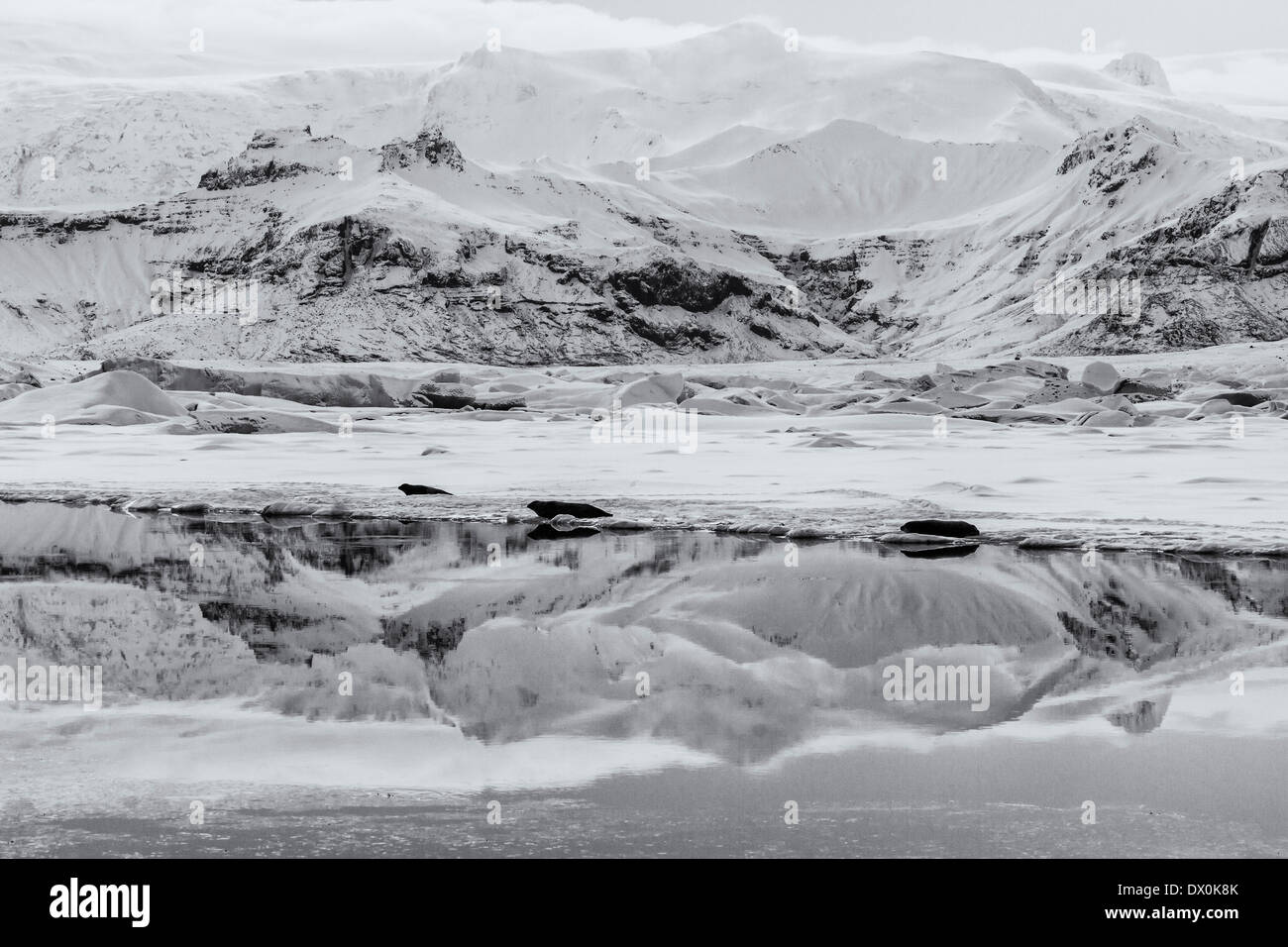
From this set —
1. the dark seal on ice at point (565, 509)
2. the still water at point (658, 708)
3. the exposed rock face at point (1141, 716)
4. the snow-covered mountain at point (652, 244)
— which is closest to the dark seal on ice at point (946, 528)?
the still water at point (658, 708)

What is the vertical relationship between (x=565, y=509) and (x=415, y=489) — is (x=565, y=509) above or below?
below

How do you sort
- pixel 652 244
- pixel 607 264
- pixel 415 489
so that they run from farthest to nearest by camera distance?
pixel 652 244 < pixel 607 264 < pixel 415 489

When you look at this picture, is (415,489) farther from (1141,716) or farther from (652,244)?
(652,244)

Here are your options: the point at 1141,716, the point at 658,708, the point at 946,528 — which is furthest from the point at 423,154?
the point at 1141,716

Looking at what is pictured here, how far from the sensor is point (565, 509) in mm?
9461

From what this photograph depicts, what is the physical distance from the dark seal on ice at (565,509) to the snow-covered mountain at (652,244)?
55.5 meters

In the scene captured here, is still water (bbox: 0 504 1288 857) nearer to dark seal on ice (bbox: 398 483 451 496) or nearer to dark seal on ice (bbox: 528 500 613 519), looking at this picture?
dark seal on ice (bbox: 528 500 613 519)

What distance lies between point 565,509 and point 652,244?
98172 millimetres

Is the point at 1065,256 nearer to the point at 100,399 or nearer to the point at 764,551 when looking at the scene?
the point at 100,399

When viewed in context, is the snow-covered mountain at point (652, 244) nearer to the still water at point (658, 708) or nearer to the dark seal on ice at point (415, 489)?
the dark seal on ice at point (415, 489)

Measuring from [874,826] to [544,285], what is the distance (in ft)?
304

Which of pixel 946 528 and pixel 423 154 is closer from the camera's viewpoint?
pixel 946 528

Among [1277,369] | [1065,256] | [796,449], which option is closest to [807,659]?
[796,449]

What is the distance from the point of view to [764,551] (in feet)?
25.5
